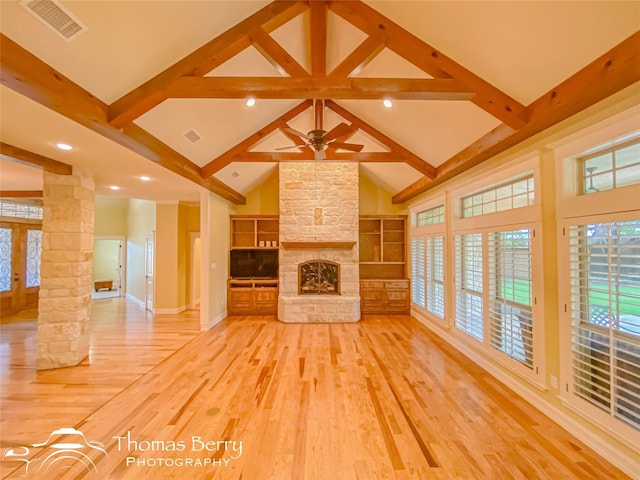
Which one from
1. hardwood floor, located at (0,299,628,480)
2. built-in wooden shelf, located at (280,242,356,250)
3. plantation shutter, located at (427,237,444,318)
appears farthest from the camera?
built-in wooden shelf, located at (280,242,356,250)

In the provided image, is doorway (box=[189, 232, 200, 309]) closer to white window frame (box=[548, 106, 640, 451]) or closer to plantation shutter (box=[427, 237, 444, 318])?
plantation shutter (box=[427, 237, 444, 318])

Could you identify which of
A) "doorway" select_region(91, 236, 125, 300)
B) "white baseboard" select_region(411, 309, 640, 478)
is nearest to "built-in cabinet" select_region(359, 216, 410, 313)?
"white baseboard" select_region(411, 309, 640, 478)

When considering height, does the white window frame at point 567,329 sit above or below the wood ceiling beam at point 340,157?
below

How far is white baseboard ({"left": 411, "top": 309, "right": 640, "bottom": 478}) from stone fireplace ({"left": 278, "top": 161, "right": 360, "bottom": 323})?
293 cm

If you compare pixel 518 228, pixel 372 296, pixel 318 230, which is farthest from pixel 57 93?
pixel 372 296

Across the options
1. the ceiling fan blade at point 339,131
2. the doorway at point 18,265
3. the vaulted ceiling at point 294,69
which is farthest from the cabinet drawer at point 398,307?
the doorway at point 18,265

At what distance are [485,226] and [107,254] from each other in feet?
42.8

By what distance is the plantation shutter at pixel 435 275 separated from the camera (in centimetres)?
510

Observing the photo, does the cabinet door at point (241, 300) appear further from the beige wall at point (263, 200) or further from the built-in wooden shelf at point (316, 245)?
the beige wall at point (263, 200)

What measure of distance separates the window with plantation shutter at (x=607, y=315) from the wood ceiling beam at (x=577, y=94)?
3.12 ft

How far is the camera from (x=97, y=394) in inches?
115

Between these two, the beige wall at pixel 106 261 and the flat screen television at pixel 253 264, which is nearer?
the flat screen television at pixel 253 264

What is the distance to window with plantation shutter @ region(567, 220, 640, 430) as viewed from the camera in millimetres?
1845

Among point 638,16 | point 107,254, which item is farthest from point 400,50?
point 107,254
